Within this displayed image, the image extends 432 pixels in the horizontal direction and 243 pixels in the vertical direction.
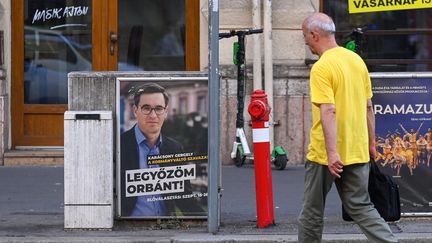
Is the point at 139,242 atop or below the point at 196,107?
below

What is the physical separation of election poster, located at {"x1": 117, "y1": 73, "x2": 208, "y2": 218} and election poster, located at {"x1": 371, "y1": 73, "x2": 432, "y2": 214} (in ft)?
5.23

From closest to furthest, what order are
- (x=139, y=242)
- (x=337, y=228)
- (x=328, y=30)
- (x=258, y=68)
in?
(x=328, y=30) < (x=139, y=242) < (x=337, y=228) < (x=258, y=68)

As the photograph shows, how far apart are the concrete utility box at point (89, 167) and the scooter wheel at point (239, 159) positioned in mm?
3819

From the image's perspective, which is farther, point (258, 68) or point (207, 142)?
point (258, 68)

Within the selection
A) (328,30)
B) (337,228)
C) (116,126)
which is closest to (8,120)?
(116,126)

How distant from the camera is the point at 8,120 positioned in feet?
38.7

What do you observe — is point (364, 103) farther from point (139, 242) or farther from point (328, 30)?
point (139, 242)

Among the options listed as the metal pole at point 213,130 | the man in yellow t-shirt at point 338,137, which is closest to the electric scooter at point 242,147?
the metal pole at point 213,130

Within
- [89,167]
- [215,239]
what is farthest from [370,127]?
[89,167]

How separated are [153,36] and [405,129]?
527cm

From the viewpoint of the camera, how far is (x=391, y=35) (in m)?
12.0

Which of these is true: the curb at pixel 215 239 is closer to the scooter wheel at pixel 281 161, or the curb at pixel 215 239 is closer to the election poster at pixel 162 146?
the election poster at pixel 162 146

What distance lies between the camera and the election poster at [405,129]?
783 cm

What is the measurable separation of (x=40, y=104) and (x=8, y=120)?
0.53 meters
